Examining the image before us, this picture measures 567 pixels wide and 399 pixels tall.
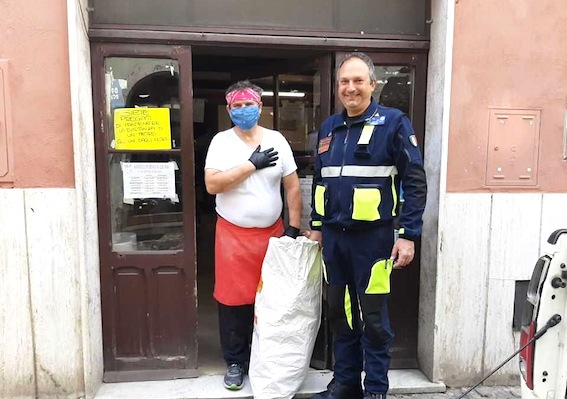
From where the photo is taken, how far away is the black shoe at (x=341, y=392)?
9.43 ft

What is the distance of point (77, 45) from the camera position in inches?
108

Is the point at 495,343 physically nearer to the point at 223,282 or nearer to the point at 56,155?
the point at 223,282

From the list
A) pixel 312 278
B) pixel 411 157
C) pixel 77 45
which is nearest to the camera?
pixel 411 157

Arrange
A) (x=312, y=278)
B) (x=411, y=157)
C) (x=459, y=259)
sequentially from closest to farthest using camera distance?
(x=411, y=157) → (x=312, y=278) → (x=459, y=259)

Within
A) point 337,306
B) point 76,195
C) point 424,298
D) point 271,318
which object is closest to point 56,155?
point 76,195

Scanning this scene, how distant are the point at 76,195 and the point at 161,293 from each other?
847mm

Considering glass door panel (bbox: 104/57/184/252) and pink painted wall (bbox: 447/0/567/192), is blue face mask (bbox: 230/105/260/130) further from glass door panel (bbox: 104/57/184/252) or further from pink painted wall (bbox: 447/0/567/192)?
pink painted wall (bbox: 447/0/567/192)

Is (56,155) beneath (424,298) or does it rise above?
above

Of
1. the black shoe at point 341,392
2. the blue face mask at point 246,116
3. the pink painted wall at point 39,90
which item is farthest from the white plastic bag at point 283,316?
the pink painted wall at point 39,90

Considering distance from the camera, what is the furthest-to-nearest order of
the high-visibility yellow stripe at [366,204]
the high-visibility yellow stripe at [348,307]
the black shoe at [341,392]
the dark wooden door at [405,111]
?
the dark wooden door at [405,111]
the black shoe at [341,392]
the high-visibility yellow stripe at [348,307]
the high-visibility yellow stripe at [366,204]

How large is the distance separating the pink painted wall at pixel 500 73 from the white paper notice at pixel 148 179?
5.97 ft

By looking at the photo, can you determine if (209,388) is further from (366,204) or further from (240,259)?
(366,204)

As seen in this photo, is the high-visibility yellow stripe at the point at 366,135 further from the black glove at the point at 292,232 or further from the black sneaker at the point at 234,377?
the black sneaker at the point at 234,377

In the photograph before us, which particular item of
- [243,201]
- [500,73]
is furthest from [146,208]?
[500,73]
